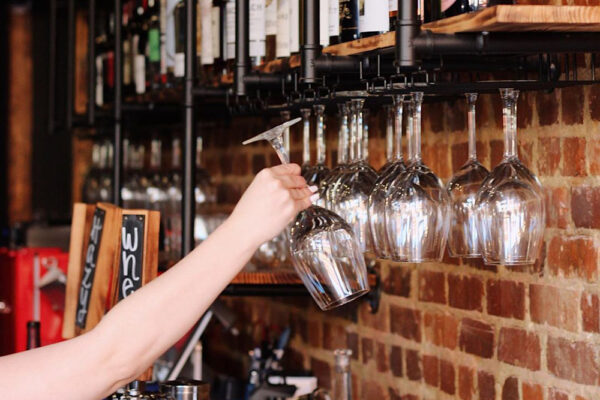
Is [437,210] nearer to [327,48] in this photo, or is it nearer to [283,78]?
[327,48]

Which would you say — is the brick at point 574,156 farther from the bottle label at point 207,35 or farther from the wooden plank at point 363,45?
the bottle label at point 207,35

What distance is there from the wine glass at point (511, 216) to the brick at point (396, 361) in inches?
38.8

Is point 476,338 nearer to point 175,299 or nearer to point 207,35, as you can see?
point 175,299

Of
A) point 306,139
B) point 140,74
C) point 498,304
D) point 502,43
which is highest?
point 140,74

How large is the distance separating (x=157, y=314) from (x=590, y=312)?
71cm

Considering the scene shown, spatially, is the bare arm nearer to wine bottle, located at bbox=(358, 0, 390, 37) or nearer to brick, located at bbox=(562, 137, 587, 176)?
wine bottle, located at bbox=(358, 0, 390, 37)

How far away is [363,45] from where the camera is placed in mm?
1681

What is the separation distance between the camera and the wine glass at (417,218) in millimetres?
1564

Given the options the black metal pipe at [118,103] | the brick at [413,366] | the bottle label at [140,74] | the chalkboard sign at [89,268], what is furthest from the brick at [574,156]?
the bottle label at [140,74]

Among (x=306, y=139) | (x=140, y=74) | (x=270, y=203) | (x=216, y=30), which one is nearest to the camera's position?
(x=270, y=203)

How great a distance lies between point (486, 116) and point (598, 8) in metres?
0.68

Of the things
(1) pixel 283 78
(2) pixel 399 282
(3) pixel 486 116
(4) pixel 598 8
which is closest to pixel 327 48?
(1) pixel 283 78

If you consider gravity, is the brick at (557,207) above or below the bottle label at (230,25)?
below

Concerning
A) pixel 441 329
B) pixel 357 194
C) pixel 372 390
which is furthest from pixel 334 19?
pixel 372 390
